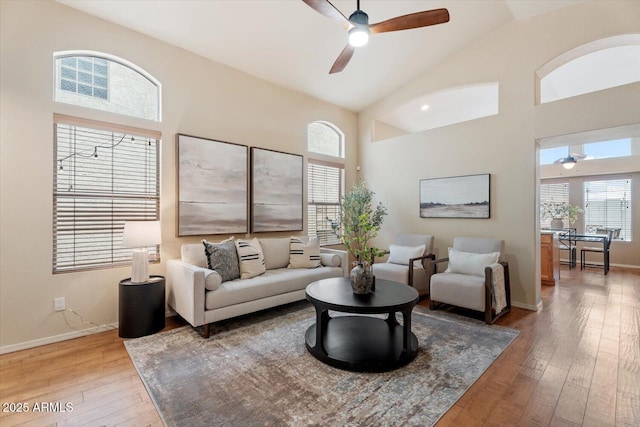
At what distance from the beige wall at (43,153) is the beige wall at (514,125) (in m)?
3.86

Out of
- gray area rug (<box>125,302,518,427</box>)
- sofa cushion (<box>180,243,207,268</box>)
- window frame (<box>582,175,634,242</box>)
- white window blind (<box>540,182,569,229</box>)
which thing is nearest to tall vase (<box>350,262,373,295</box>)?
gray area rug (<box>125,302,518,427</box>)

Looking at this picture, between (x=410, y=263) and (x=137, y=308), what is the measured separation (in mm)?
3444

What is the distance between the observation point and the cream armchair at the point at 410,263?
433cm

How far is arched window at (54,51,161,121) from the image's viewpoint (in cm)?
311

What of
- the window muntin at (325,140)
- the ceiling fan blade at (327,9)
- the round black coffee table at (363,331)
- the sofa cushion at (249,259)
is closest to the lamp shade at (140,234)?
the sofa cushion at (249,259)

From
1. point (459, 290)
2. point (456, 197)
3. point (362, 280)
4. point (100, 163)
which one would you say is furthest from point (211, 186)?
point (456, 197)

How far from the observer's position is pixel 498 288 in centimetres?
361

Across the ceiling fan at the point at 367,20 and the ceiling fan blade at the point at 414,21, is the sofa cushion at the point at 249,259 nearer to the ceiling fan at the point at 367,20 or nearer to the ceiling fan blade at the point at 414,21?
the ceiling fan at the point at 367,20

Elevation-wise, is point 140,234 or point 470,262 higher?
point 140,234

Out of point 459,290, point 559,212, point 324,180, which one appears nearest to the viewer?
point 459,290

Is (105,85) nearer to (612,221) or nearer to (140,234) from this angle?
(140,234)

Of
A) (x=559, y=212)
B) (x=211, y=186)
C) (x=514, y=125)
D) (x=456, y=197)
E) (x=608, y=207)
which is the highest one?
(x=514, y=125)

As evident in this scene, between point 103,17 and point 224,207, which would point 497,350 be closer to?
point 224,207

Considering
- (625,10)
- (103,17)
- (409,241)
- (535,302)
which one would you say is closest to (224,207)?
(103,17)
